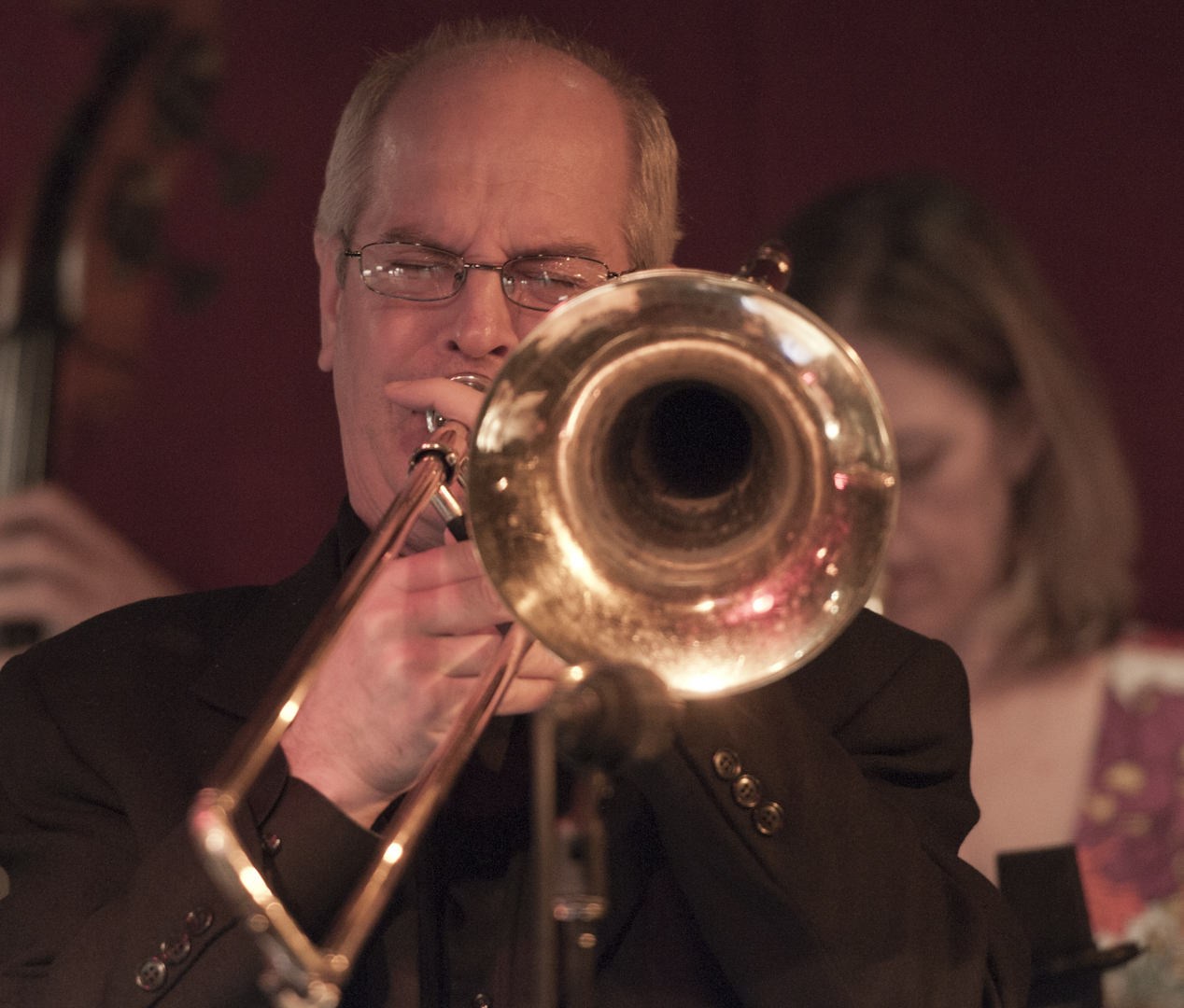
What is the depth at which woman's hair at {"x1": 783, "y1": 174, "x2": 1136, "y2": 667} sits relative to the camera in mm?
3289

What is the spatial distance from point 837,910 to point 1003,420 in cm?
210

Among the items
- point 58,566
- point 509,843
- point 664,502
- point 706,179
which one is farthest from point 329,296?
point 706,179

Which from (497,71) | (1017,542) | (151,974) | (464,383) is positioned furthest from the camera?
(1017,542)

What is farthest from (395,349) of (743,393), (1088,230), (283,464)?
(1088,230)

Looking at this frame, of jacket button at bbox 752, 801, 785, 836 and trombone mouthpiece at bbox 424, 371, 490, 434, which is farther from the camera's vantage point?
trombone mouthpiece at bbox 424, 371, 490, 434

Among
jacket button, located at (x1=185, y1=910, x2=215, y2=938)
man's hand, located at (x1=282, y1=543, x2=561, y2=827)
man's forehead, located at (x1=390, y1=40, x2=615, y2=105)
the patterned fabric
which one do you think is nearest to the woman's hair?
the patterned fabric

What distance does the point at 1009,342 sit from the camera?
340cm

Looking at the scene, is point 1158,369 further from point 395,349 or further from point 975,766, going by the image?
point 395,349

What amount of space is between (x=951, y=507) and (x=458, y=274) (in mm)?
1794

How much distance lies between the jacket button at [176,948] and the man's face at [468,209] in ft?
2.12

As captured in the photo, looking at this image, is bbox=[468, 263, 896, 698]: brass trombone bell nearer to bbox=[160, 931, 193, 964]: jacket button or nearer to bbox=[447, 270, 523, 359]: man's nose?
bbox=[447, 270, 523, 359]: man's nose

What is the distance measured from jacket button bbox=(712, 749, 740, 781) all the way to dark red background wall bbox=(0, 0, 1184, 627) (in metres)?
2.10

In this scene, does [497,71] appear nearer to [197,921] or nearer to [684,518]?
[684,518]

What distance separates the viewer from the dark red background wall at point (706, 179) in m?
3.39
